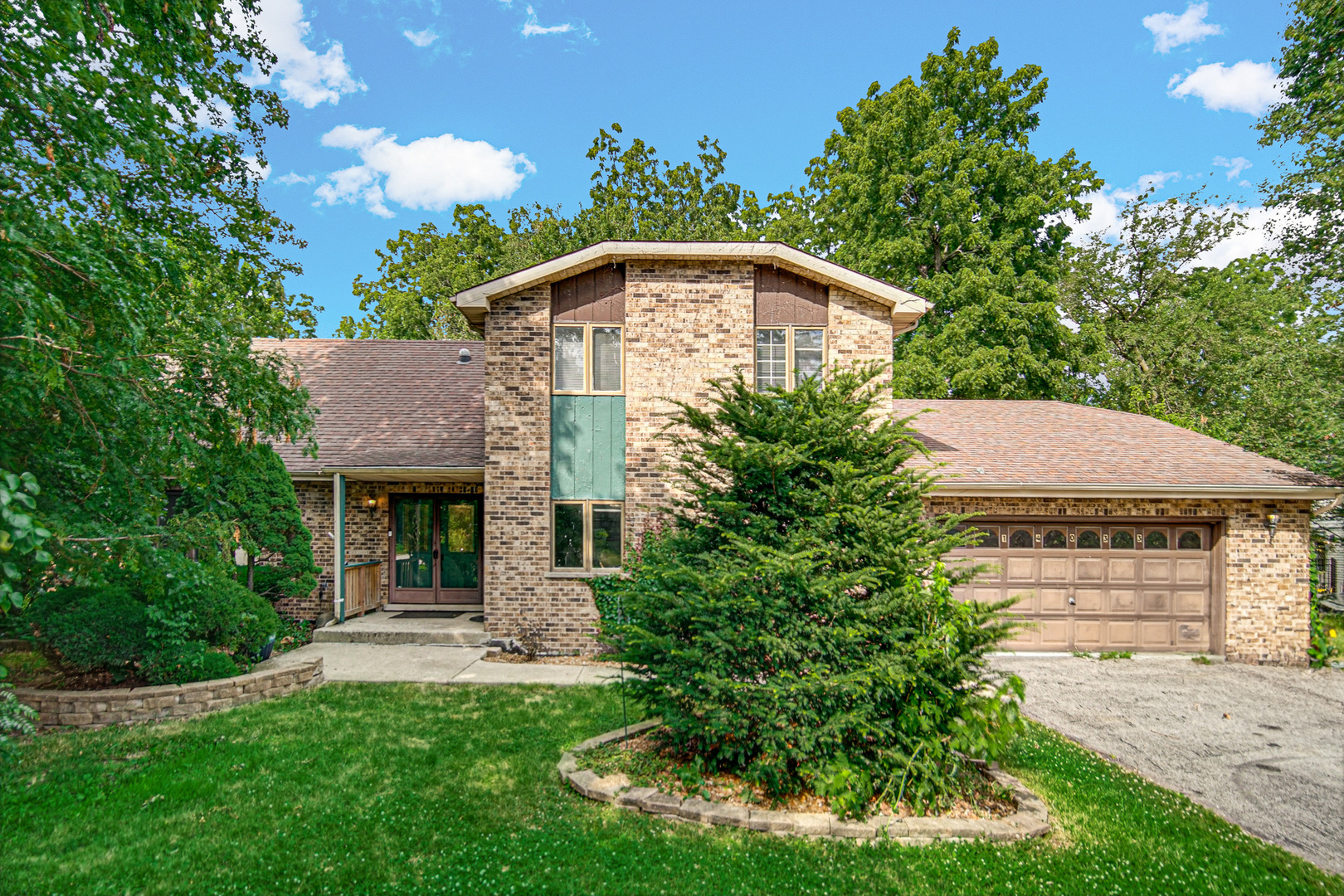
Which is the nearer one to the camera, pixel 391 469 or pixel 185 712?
pixel 185 712

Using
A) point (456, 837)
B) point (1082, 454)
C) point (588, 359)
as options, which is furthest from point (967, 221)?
point (456, 837)

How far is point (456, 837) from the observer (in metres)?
4.46

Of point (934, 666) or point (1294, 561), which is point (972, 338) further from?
point (934, 666)

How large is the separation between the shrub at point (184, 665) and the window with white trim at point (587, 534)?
4.43 m

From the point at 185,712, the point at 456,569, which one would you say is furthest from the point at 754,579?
the point at 456,569

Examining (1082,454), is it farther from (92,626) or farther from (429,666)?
(92,626)

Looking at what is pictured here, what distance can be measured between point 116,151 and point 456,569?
27.4 ft

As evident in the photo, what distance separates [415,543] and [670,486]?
586 cm

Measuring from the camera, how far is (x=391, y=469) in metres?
10.8

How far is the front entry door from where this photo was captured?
41.4 ft

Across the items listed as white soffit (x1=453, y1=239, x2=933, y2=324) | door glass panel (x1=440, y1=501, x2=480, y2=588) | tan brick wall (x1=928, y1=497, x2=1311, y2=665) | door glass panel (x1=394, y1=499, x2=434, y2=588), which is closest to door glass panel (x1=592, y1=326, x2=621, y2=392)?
white soffit (x1=453, y1=239, x2=933, y2=324)

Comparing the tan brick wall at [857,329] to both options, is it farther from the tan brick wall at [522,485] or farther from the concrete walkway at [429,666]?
the concrete walkway at [429,666]

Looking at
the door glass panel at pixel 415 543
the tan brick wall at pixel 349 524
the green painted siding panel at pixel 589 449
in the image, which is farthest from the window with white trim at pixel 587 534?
the door glass panel at pixel 415 543

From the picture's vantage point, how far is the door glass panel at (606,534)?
10281 millimetres
